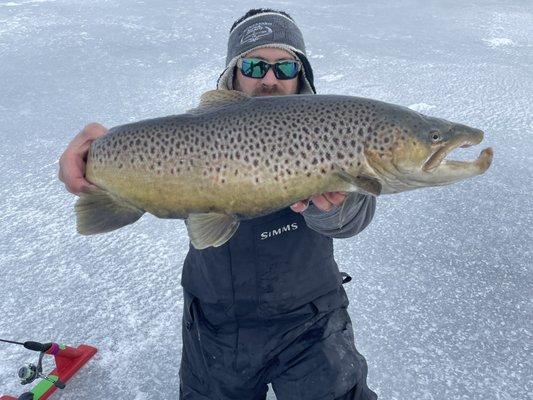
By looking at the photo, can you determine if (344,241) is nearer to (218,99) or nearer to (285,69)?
(285,69)

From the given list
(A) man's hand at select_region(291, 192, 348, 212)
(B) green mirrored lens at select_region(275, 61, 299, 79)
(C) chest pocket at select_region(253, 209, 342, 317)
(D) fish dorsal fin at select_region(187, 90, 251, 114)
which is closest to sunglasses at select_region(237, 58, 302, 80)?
(B) green mirrored lens at select_region(275, 61, 299, 79)

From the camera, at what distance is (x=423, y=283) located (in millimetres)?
3475

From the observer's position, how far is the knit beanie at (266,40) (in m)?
2.68

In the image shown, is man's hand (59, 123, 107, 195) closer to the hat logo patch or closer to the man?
the man

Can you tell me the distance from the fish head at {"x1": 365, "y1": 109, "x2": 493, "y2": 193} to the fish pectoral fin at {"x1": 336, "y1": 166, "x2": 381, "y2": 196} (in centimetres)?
8

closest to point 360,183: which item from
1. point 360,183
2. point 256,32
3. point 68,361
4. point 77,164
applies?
point 360,183

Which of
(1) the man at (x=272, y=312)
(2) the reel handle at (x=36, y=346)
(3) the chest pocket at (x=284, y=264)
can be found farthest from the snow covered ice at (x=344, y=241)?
(3) the chest pocket at (x=284, y=264)

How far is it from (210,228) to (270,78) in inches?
43.1

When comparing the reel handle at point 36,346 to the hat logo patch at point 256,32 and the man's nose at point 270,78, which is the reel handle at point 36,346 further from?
the hat logo patch at point 256,32

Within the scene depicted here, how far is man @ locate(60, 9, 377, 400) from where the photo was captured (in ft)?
7.79

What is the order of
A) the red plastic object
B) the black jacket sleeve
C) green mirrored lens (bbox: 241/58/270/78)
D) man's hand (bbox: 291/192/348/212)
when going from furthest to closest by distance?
the red plastic object, green mirrored lens (bbox: 241/58/270/78), the black jacket sleeve, man's hand (bbox: 291/192/348/212)

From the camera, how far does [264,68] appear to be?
2.63 metres

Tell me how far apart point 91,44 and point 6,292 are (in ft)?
19.1

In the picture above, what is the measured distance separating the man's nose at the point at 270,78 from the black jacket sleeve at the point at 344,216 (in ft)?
2.66
